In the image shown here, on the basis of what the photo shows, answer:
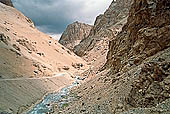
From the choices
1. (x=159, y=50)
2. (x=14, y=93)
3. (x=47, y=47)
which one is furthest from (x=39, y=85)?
(x=47, y=47)

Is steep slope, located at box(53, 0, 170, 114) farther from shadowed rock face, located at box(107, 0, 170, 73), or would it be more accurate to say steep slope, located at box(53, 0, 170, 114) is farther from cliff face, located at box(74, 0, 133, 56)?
cliff face, located at box(74, 0, 133, 56)

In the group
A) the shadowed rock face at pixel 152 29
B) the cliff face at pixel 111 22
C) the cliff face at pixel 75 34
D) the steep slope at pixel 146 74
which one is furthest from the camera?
the cliff face at pixel 75 34

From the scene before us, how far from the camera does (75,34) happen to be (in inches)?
3875

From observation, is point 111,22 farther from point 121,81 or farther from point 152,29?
point 121,81

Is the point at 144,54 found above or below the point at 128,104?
above

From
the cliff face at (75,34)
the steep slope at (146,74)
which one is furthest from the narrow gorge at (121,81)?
the cliff face at (75,34)

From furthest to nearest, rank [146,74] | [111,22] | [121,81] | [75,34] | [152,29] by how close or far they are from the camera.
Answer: [75,34]
[111,22]
[121,81]
[152,29]
[146,74]

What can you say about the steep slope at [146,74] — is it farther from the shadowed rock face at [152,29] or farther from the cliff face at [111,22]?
the cliff face at [111,22]

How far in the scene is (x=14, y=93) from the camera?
618 inches

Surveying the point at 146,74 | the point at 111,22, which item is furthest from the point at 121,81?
the point at 111,22

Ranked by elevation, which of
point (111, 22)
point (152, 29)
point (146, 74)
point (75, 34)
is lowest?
point (146, 74)

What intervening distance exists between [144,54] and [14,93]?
1262cm

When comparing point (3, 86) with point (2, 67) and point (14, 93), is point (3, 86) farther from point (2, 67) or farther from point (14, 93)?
point (2, 67)

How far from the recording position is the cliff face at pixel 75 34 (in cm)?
9731
